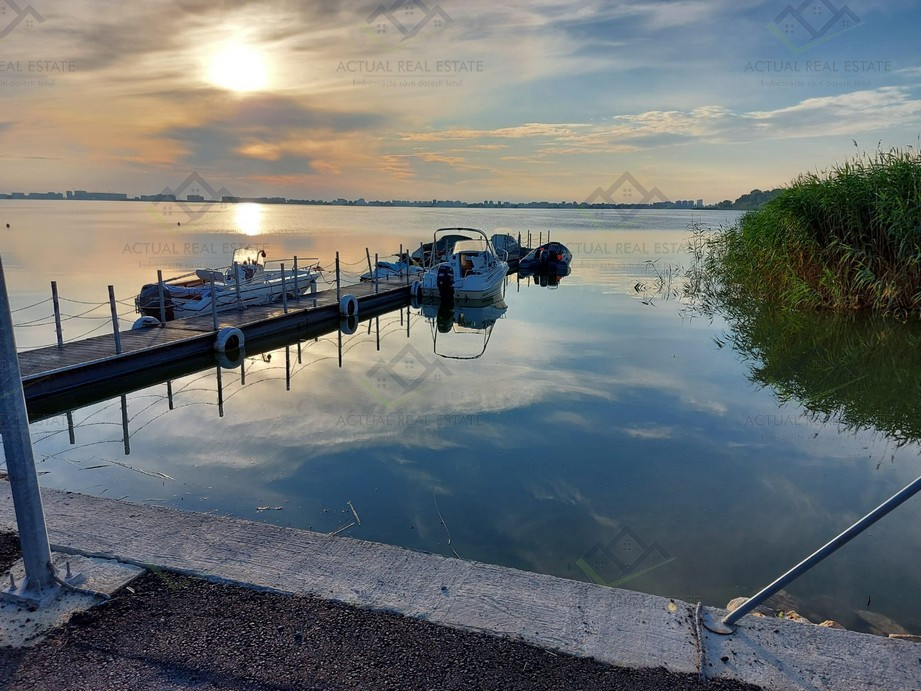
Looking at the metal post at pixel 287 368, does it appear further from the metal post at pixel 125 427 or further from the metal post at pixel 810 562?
the metal post at pixel 810 562

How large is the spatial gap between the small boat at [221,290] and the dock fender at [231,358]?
1.14 metres

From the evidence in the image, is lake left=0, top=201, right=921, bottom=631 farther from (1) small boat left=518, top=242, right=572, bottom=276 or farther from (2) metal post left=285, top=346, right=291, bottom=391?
(1) small boat left=518, top=242, right=572, bottom=276

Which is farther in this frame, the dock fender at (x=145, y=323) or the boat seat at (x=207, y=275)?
the boat seat at (x=207, y=275)

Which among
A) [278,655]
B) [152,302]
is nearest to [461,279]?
[152,302]

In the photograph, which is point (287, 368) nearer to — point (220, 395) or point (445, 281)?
point (220, 395)

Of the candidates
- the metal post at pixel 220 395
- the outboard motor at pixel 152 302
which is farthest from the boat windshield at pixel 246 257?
the metal post at pixel 220 395

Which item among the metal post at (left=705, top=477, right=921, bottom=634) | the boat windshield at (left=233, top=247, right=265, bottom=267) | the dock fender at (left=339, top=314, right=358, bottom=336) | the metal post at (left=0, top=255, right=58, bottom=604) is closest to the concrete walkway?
the metal post at (left=705, top=477, right=921, bottom=634)

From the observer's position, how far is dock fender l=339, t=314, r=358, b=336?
653 inches

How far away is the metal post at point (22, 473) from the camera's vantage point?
2.83 metres

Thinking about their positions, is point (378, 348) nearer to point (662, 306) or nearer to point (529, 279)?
point (662, 306)

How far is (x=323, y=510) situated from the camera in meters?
6.03

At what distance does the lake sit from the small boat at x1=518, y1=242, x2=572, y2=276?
17.4 metres

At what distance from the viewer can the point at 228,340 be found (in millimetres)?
12844

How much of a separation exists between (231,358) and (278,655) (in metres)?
10.9
